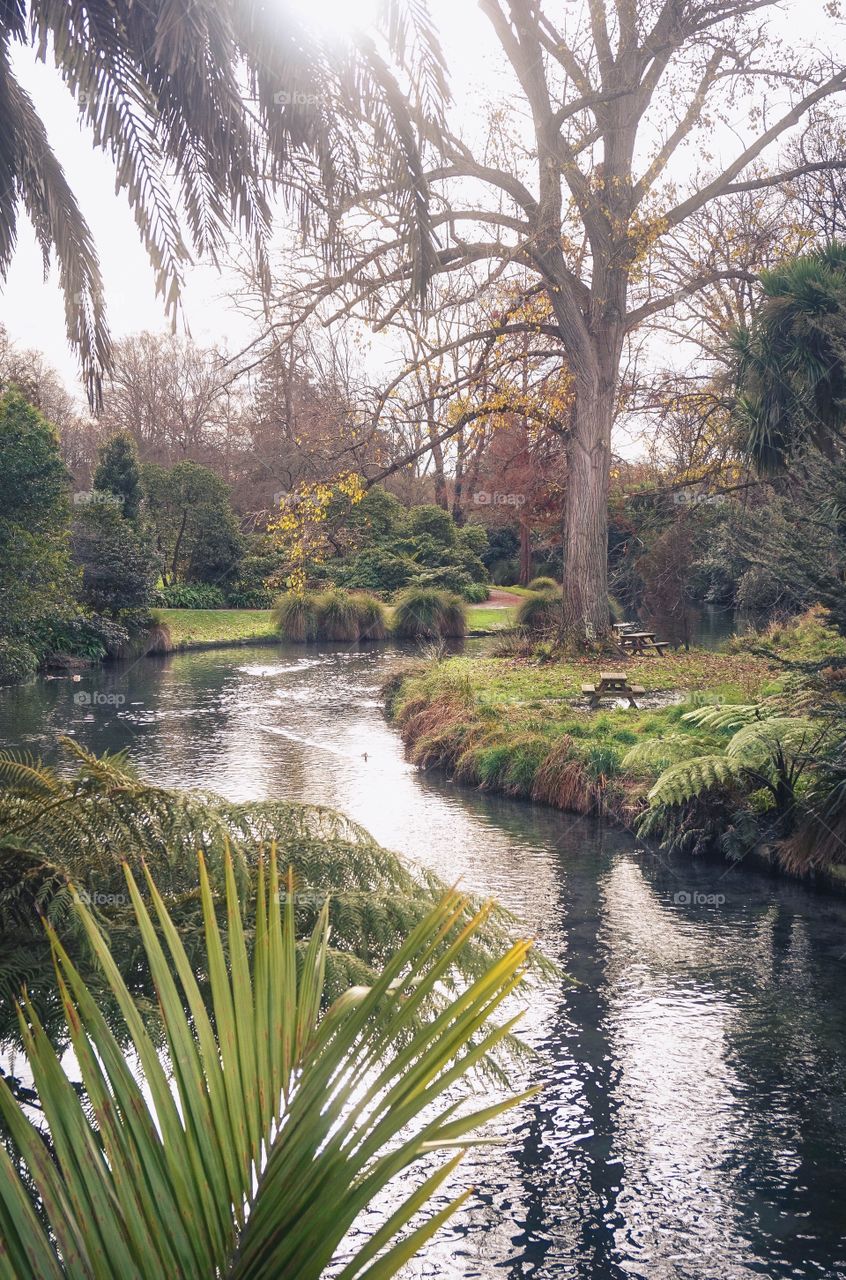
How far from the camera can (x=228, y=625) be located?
3378cm

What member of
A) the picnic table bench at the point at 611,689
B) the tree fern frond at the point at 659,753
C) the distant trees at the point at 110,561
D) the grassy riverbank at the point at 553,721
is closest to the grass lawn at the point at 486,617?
the distant trees at the point at 110,561

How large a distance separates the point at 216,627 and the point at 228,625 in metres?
0.52

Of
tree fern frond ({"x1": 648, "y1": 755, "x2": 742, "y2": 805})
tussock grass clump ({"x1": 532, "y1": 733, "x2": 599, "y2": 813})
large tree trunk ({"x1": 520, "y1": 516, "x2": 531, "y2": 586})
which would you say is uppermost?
large tree trunk ({"x1": 520, "y1": 516, "x2": 531, "y2": 586})

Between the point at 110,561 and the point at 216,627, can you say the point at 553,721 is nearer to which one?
the point at 110,561

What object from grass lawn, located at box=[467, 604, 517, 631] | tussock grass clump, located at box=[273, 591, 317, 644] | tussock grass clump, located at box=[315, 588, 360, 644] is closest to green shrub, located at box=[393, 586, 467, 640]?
tussock grass clump, located at box=[315, 588, 360, 644]

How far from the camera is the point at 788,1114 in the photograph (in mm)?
5445

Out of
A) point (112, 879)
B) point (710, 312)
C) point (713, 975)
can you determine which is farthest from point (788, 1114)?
point (710, 312)

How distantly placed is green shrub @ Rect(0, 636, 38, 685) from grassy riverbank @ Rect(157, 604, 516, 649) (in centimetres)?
982

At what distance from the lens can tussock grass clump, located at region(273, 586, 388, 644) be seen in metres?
32.1

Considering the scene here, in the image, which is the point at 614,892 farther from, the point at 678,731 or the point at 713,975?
the point at 678,731

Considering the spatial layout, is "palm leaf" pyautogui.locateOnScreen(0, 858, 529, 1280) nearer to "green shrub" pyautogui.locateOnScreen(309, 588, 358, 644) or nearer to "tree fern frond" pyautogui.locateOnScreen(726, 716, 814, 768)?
"tree fern frond" pyautogui.locateOnScreen(726, 716, 814, 768)

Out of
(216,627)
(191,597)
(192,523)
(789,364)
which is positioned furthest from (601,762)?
(192,523)

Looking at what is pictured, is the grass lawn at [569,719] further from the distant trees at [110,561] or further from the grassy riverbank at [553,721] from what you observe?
the distant trees at [110,561]

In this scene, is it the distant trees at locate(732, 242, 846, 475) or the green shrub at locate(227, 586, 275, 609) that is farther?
the green shrub at locate(227, 586, 275, 609)
